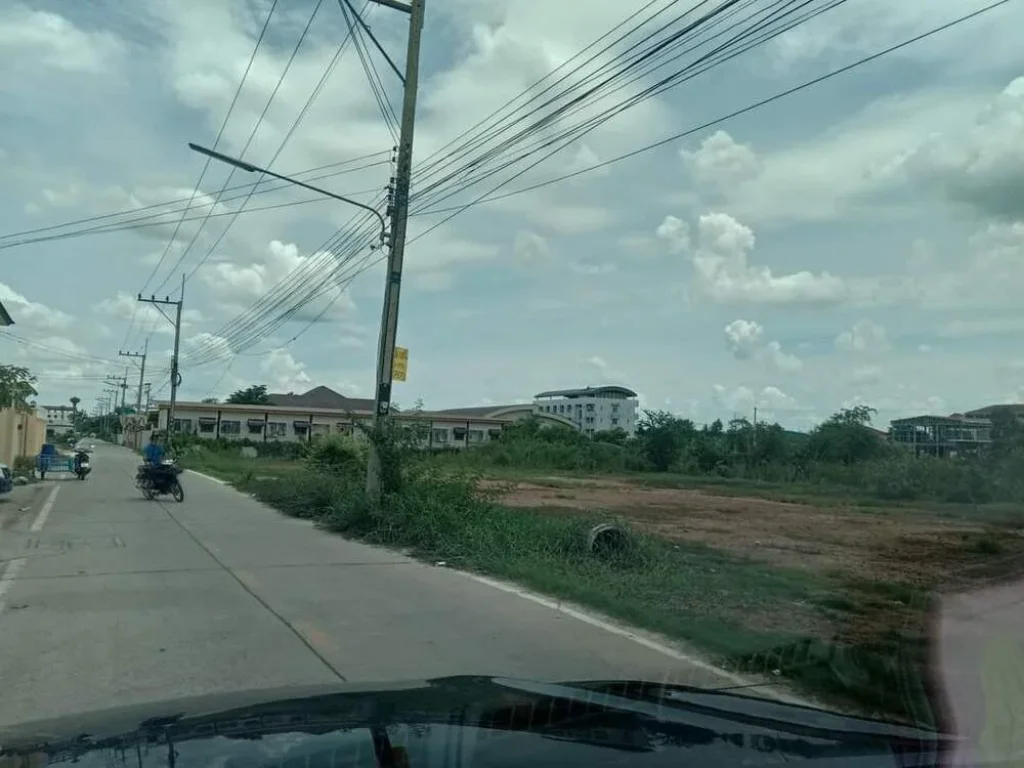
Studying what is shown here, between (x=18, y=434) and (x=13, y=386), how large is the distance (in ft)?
57.0

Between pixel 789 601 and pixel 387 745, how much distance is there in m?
8.31

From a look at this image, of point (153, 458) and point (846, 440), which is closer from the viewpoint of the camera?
point (153, 458)

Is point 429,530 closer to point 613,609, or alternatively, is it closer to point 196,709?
point 613,609

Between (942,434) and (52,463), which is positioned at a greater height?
(942,434)

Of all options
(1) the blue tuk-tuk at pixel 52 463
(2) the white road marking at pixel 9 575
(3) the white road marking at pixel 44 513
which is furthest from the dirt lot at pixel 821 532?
(1) the blue tuk-tuk at pixel 52 463

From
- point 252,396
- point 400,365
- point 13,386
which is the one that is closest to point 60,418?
point 252,396

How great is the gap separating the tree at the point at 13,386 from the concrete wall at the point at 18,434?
7610 millimetres

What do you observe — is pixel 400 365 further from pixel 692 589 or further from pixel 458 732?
pixel 458 732

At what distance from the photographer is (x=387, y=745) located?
344 cm

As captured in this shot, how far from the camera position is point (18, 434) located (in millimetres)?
44688

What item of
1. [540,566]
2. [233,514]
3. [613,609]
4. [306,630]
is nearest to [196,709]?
[306,630]

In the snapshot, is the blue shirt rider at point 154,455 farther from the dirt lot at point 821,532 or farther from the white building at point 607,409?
the white building at point 607,409

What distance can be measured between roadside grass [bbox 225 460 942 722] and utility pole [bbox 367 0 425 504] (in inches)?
57.2

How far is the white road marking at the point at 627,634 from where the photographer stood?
7430 millimetres
